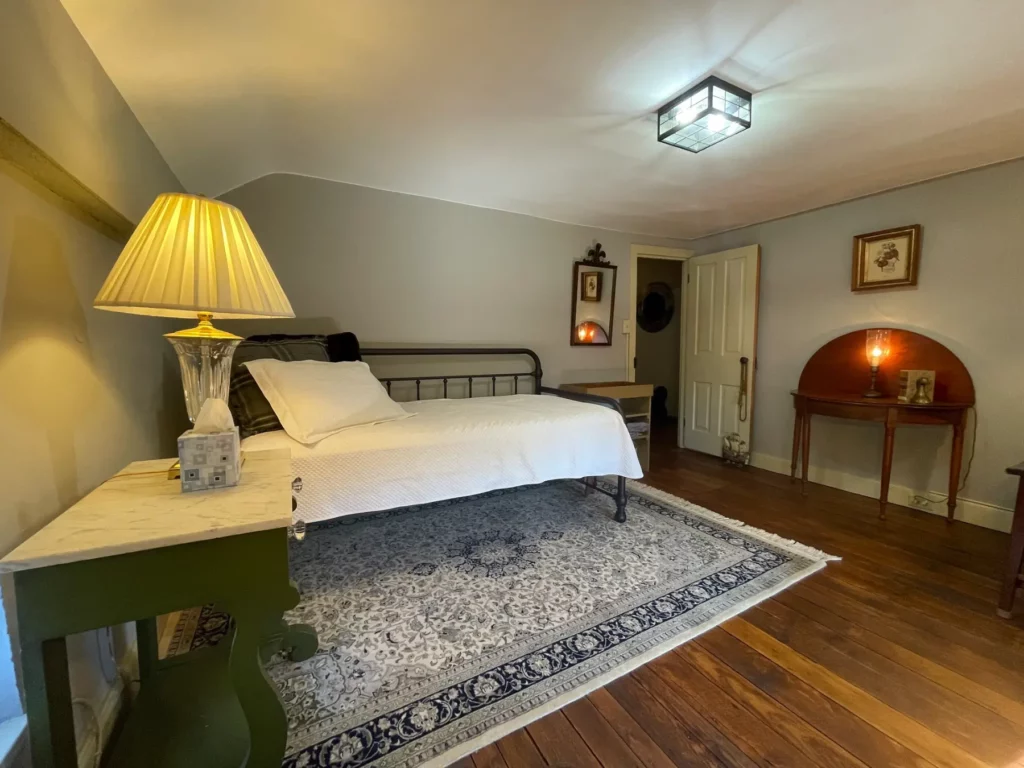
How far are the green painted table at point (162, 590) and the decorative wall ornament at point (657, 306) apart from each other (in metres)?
5.15

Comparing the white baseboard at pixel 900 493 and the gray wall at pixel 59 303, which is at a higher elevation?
the gray wall at pixel 59 303

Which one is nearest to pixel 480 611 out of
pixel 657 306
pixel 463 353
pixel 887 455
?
pixel 463 353

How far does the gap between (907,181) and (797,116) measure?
146 centimetres

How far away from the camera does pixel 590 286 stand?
12.0ft

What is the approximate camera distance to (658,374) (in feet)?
18.9

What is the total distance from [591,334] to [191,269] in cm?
314

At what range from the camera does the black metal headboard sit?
9.39 ft

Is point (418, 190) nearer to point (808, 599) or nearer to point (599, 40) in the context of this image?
point (599, 40)

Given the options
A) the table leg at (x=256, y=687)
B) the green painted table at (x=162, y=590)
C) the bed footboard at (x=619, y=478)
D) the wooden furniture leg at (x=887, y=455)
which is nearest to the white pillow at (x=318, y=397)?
the green painted table at (x=162, y=590)

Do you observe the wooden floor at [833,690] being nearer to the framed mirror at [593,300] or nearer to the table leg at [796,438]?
the table leg at [796,438]

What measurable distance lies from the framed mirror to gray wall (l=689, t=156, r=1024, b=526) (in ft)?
4.12

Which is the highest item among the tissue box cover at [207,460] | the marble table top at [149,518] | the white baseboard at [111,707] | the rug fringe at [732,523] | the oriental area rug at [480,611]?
the tissue box cover at [207,460]

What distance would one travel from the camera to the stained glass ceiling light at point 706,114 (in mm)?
1582

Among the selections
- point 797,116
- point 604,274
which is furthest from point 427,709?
point 604,274
